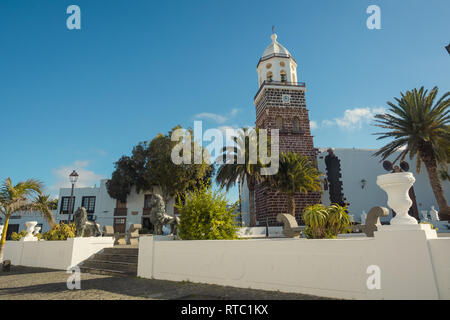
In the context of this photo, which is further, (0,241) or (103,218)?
(103,218)

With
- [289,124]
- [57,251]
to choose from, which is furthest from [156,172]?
[57,251]

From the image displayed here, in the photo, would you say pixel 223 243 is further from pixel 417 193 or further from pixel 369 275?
pixel 417 193

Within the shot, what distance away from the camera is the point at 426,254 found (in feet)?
11.6

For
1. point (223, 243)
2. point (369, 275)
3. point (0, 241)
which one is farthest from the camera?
point (0, 241)

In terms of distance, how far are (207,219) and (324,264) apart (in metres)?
3.13

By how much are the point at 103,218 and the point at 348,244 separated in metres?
27.9

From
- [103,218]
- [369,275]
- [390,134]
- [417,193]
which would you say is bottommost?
[369,275]

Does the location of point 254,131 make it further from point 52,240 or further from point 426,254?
point 426,254

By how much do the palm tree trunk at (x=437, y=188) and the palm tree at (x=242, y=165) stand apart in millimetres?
11035

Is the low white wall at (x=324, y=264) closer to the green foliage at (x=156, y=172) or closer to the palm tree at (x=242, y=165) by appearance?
the palm tree at (x=242, y=165)

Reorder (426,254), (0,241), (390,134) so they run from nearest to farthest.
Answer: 1. (426,254)
2. (0,241)
3. (390,134)

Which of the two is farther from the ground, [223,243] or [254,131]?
[254,131]

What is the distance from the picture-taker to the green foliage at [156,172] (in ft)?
80.4
